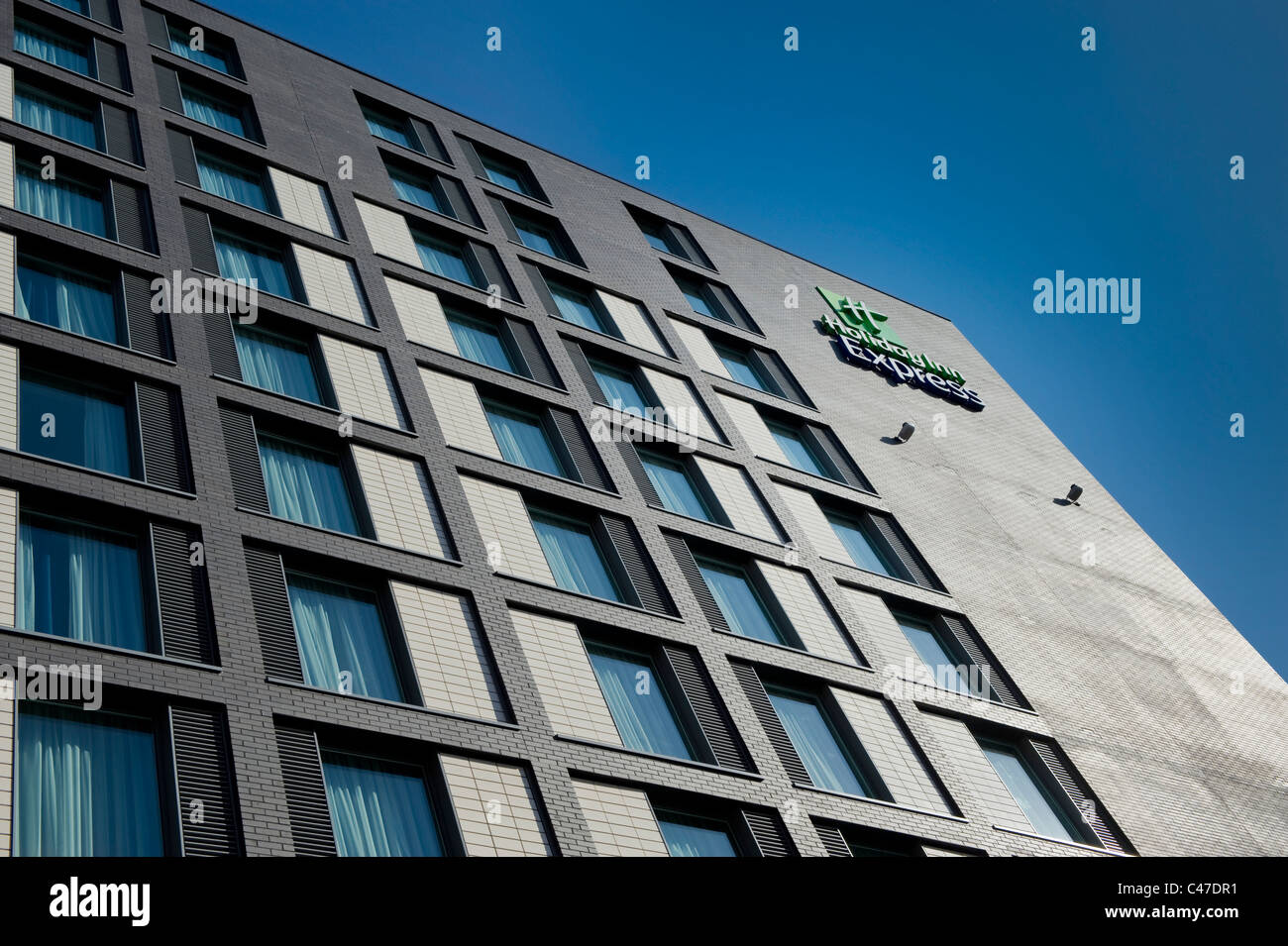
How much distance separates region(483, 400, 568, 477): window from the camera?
82.7ft

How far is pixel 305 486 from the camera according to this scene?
20.8 metres

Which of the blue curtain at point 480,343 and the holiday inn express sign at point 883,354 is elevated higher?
the holiday inn express sign at point 883,354

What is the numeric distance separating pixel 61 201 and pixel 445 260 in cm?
939

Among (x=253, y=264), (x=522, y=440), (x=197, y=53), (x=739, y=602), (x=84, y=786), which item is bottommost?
(x=84, y=786)

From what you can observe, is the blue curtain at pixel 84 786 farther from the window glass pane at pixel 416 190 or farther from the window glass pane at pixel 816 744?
the window glass pane at pixel 416 190

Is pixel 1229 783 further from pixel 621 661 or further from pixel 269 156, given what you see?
pixel 269 156

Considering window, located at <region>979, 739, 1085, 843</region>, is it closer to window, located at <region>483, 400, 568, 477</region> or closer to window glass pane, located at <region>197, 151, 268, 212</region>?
window, located at <region>483, 400, 568, 477</region>

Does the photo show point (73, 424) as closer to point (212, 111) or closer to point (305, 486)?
point (305, 486)

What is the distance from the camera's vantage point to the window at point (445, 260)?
1176 inches

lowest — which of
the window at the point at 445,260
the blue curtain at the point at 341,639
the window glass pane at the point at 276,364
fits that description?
the blue curtain at the point at 341,639

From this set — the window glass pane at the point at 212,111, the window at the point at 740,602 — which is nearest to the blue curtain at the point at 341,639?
the window at the point at 740,602

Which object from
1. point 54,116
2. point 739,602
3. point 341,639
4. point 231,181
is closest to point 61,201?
point 54,116

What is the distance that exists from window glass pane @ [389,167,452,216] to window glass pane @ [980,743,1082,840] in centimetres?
1953
